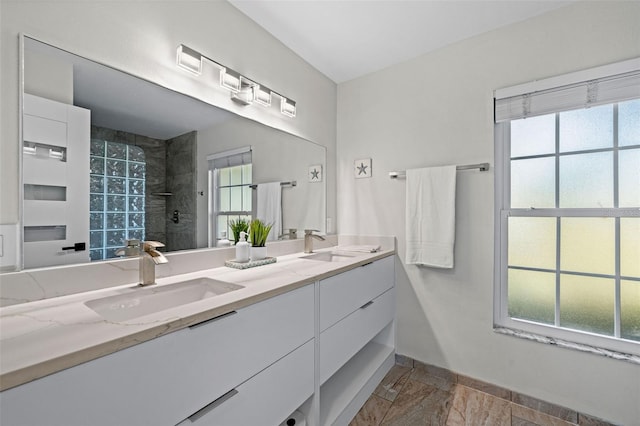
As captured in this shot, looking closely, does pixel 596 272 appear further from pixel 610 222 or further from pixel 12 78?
pixel 12 78

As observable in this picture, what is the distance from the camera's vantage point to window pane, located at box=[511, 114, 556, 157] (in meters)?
1.67

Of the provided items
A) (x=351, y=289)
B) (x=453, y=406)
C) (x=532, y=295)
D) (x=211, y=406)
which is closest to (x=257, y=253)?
(x=351, y=289)

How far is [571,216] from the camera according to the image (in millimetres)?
1605

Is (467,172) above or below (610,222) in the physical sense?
above

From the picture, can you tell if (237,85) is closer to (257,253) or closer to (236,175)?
(236,175)

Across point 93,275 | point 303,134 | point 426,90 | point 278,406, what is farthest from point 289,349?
point 426,90

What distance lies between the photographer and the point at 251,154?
1731 millimetres

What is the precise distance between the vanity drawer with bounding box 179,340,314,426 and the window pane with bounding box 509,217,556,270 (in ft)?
4.74

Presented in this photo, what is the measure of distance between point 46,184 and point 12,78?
1.16 feet

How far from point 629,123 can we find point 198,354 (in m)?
2.30

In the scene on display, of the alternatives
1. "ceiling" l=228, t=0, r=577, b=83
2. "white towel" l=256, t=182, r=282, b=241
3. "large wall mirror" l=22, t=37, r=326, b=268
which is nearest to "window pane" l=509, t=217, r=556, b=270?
"ceiling" l=228, t=0, r=577, b=83

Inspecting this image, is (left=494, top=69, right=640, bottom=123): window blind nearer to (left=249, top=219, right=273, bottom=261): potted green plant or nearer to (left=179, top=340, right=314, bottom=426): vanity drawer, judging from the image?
(left=249, top=219, right=273, bottom=261): potted green plant

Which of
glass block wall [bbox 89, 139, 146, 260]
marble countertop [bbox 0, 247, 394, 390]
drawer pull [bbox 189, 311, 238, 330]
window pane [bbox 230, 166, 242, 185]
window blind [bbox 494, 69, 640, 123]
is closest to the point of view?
marble countertop [bbox 0, 247, 394, 390]

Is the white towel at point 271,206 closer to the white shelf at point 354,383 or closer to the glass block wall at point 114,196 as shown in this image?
the glass block wall at point 114,196
